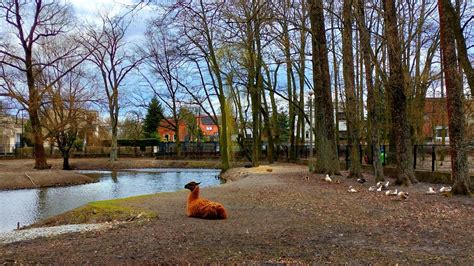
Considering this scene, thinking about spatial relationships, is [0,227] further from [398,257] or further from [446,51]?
[446,51]

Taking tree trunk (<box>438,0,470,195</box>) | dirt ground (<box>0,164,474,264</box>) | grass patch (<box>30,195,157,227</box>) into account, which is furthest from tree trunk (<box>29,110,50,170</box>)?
tree trunk (<box>438,0,470,195</box>)

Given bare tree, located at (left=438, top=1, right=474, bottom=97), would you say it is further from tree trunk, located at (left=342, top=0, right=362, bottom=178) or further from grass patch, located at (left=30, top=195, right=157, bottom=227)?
grass patch, located at (left=30, top=195, right=157, bottom=227)

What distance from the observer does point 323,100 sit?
20938 millimetres

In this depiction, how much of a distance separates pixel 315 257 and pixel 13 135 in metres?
77.8

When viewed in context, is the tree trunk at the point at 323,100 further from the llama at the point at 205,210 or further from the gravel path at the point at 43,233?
the gravel path at the point at 43,233

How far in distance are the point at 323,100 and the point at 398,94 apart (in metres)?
5.86

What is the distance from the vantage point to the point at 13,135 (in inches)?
2953

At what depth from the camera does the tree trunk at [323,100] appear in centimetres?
2000

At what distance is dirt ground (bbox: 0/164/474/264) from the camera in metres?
6.05

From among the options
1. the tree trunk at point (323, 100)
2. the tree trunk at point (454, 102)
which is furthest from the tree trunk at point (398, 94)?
the tree trunk at point (323, 100)

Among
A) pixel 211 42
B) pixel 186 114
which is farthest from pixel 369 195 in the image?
pixel 186 114

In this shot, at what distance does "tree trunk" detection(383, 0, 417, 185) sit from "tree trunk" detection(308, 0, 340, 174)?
5.03m

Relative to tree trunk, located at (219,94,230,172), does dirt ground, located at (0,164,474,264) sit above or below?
below

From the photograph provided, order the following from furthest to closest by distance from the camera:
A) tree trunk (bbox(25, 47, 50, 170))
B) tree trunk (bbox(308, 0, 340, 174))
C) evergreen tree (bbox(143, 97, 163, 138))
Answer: evergreen tree (bbox(143, 97, 163, 138)) → tree trunk (bbox(25, 47, 50, 170)) → tree trunk (bbox(308, 0, 340, 174))
